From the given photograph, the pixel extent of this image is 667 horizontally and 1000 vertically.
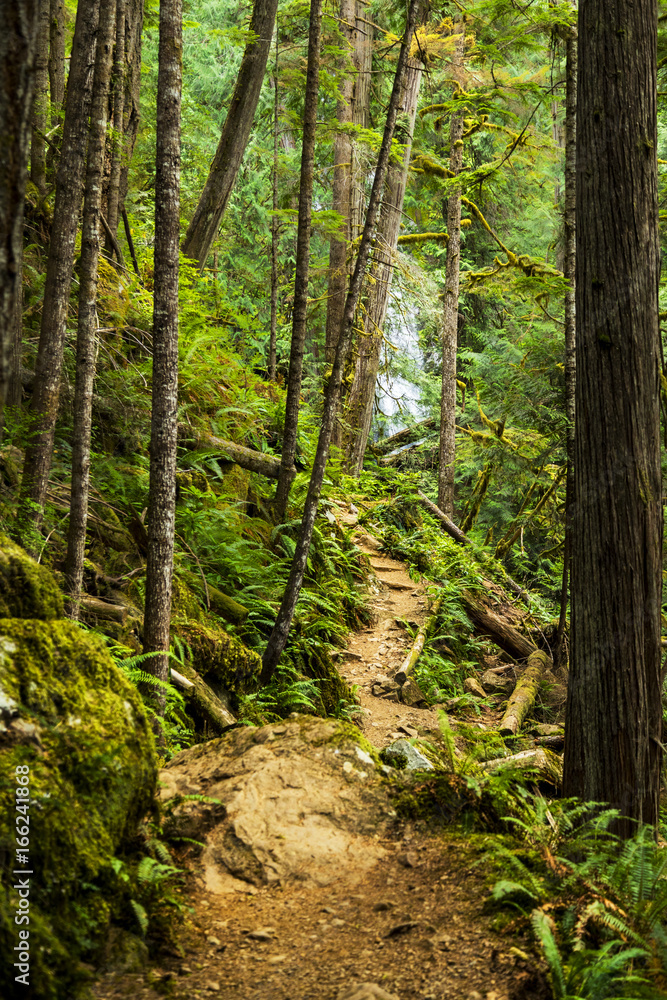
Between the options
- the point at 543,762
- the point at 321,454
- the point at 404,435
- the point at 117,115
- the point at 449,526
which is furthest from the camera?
the point at 404,435

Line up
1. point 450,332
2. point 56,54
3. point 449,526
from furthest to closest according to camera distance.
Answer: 1. point 450,332
2. point 449,526
3. point 56,54

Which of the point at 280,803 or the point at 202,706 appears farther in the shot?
the point at 202,706

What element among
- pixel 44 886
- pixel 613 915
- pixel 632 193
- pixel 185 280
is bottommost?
pixel 613 915

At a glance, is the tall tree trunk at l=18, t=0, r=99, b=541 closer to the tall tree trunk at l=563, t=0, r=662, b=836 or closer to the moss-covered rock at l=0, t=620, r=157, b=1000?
the moss-covered rock at l=0, t=620, r=157, b=1000

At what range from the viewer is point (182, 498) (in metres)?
7.80

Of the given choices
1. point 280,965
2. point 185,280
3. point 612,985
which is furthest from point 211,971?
point 185,280

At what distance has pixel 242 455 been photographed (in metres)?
8.67

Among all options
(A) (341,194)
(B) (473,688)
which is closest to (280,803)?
(B) (473,688)

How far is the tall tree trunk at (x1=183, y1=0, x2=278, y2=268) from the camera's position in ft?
32.5

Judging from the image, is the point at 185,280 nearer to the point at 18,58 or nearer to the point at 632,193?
the point at 632,193

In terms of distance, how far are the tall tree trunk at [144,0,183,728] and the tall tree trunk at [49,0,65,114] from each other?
11.2ft

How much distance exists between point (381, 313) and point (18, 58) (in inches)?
495

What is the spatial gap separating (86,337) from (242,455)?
3785 millimetres

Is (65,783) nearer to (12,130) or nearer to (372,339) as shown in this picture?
(12,130)
